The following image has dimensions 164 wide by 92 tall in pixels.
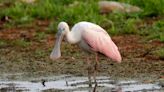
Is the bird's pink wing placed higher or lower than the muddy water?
higher

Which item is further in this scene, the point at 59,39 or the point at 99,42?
the point at 99,42

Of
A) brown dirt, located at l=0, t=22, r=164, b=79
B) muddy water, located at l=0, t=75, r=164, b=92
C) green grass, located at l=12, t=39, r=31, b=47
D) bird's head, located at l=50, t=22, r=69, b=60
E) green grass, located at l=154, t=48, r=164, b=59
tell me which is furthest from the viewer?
green grass, located at l=12, t=39, r=31, b=47

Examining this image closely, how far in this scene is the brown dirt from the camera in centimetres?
1197

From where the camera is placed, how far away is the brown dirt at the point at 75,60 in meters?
12.0

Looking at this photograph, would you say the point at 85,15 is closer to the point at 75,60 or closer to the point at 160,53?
the point at 75,60

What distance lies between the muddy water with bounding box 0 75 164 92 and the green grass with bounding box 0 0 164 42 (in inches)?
128

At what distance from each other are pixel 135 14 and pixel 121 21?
0.67 metres

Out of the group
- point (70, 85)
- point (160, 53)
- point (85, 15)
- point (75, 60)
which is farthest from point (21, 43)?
point (70, 85)

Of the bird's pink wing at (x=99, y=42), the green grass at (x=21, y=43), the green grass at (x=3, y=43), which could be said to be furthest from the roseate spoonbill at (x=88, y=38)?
the green grass at (x=3, y=43)

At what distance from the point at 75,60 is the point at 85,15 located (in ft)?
11.6

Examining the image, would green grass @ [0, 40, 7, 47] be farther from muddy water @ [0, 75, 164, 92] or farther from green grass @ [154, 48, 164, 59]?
green grass @ [154, 48, 164, 59]

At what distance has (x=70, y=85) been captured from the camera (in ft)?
36.3

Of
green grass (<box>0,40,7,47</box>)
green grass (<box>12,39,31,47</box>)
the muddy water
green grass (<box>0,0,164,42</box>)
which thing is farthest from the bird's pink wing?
green grass (<box>0,40,7,47</box>)

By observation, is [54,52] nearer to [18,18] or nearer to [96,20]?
[96,20]
